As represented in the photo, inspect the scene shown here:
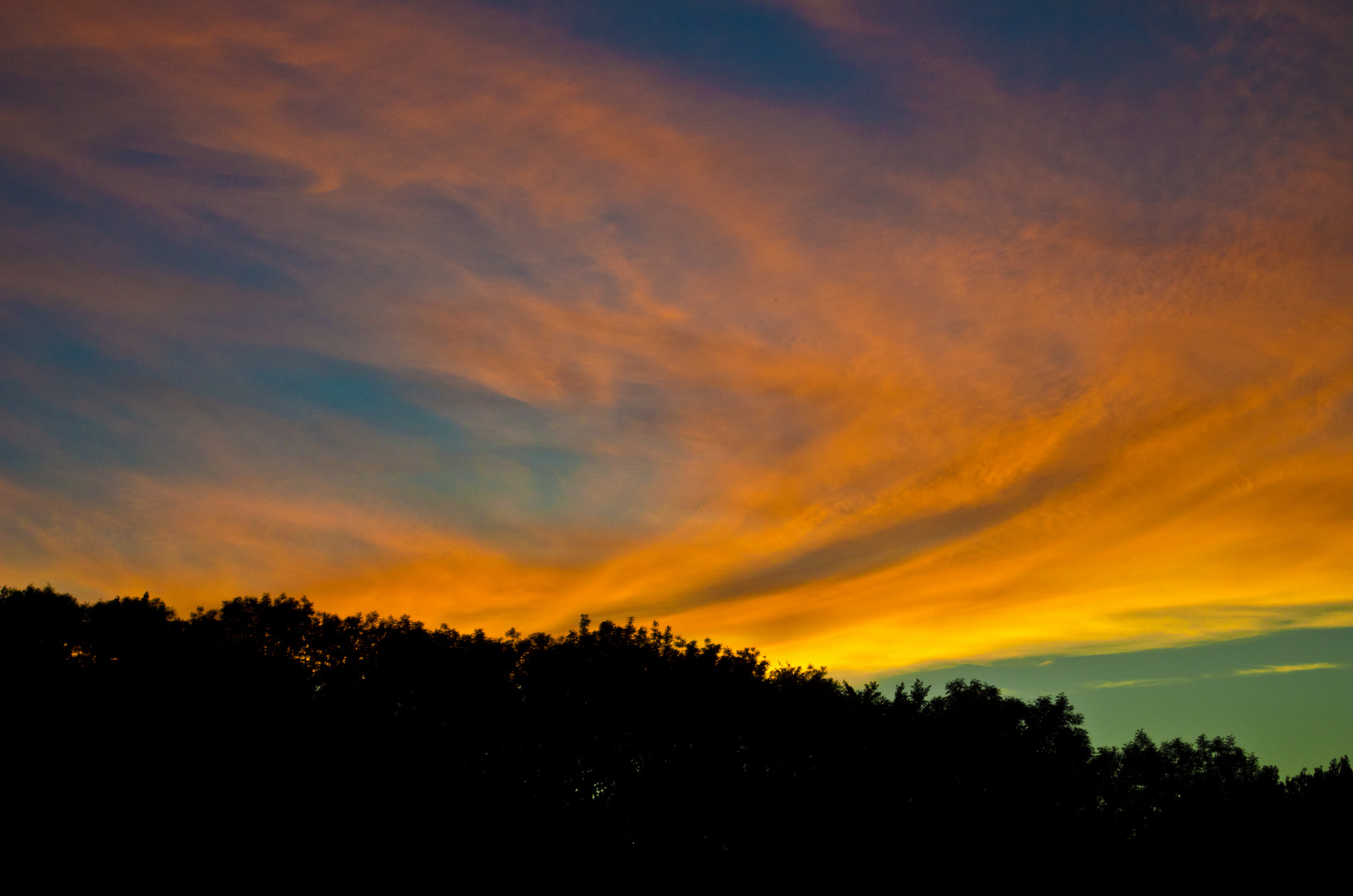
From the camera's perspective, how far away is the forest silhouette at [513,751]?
44.2m

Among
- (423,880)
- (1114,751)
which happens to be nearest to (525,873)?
(423,880)

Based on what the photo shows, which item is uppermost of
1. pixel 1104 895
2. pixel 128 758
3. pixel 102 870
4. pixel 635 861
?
pixel 128 758

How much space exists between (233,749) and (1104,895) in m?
52.2

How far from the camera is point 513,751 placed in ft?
176

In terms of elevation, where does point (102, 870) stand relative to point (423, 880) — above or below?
above

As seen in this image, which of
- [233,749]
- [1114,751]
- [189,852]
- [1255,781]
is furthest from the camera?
[1114,751]

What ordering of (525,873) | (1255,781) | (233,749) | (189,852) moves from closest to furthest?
(189,852)
(233,749)
(525,873)
(1255,781)

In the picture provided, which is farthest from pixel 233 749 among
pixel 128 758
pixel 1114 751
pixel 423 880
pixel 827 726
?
pixel 1114 751

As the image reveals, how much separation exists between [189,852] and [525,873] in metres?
17.5

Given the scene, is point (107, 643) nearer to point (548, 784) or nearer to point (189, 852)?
point (189, 852)

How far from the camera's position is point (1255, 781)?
76.9m

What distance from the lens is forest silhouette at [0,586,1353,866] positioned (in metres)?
44.2

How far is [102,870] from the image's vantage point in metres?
39.3

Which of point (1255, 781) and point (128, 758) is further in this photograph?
point (1255, 781)
